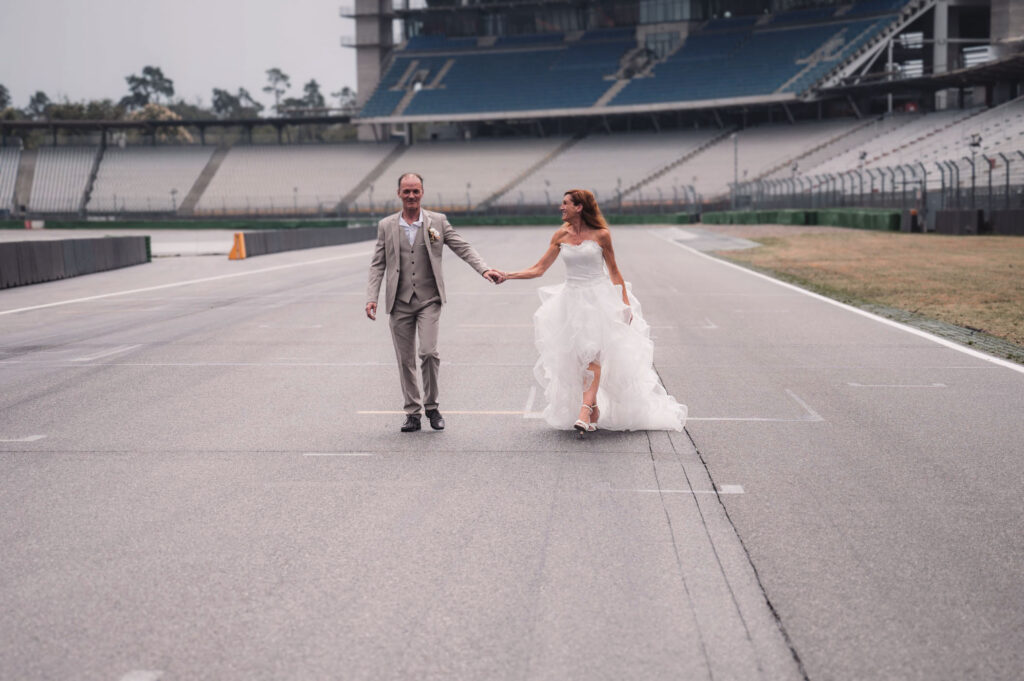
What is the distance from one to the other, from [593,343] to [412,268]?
1.49 meters

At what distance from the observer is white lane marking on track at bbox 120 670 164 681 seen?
3643 millimetres

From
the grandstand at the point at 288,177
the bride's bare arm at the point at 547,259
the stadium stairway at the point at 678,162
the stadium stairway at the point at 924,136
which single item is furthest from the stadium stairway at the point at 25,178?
the bride's bare arm at the point at 547,259

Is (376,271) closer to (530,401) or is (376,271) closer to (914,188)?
(530,401)

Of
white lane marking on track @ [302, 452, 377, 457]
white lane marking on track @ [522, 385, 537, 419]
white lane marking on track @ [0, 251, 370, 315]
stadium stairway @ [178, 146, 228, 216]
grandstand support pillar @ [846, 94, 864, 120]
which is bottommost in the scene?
white lane marking on track @ [522, 385, 537, 419]

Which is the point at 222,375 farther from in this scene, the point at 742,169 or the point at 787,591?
the point at 742,169

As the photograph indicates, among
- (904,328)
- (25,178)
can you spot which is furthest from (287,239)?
(25,178)

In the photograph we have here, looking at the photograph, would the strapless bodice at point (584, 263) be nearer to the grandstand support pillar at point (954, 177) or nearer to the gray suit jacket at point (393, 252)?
the gray suit jacket at point (393, 252)

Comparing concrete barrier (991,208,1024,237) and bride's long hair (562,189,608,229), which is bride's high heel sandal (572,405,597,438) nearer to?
bride's long hair (562,189,608,229)

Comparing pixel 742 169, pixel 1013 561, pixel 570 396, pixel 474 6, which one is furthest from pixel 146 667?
pixel 474 6

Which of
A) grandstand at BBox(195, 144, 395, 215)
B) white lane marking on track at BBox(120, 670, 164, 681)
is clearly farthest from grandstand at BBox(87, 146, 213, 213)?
Answer: white lane marking on track at BBox(120, 670, 164, 681)

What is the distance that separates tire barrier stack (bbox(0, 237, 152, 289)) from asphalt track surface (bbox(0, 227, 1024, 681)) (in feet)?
45.8

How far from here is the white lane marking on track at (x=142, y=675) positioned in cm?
364

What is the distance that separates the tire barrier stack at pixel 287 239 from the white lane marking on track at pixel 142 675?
105 feet

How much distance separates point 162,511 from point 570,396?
3190 mm
